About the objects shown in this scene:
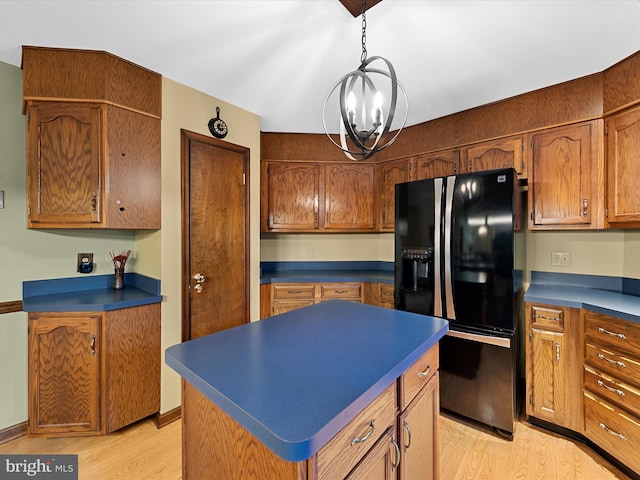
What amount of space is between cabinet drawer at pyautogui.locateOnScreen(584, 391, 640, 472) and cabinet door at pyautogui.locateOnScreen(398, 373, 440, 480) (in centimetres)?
118

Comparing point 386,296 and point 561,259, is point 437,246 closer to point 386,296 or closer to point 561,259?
point 386,296

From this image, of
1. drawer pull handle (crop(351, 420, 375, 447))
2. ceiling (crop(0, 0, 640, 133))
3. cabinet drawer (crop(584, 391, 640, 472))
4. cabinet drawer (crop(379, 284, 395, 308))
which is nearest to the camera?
drawer pull handle (crop(351, 420, 375, 447))

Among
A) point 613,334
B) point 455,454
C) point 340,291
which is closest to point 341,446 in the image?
point 455,454

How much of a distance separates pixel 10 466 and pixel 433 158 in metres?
3.70

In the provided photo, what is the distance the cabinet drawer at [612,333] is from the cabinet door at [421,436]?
46.5 inches

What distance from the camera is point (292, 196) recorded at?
3.31 metres

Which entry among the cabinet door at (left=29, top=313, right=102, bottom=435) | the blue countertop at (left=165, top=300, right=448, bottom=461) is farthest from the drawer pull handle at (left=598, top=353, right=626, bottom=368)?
the cabinet door at (left=29, top=313, right=102, bottom=435)

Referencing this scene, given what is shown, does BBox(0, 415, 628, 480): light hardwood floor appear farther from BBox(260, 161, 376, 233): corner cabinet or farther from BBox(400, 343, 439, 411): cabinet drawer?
BBox(260, 161, 376, 233): corner cabinet

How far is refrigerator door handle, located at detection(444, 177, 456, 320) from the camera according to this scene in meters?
2.12

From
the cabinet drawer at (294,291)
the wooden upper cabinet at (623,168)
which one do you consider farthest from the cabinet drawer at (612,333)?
the cabinet drawer at (294,291)

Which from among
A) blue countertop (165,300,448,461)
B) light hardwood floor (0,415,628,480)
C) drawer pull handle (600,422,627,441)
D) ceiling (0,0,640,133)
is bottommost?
light hardwood floor (0,415,628,480)

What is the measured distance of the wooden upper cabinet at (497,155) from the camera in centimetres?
237

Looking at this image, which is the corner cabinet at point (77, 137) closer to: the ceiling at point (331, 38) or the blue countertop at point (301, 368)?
the ceiling at point (331, 38)

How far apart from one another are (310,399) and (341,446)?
0.15 metres
